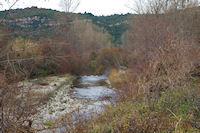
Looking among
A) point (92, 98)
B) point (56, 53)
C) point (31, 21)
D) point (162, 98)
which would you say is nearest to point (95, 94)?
point (92, 98)

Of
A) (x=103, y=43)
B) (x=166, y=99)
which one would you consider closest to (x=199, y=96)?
(x=166, y=99)

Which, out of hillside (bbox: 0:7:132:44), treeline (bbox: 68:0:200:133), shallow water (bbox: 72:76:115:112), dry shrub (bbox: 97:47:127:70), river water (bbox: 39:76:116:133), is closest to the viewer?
treeline (bbox: 68:0:200:133)

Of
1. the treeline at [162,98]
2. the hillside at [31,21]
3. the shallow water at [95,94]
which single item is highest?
the hillside at [31,21]

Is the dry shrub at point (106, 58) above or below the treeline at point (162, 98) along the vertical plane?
below

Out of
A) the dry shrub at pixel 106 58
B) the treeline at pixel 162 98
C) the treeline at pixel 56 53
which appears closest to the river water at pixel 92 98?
the treeline at pixel 162 98

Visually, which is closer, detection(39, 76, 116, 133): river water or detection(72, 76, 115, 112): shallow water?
detection(39, 76, 116, 133): river water

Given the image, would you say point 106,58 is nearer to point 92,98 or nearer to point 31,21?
point 92,98

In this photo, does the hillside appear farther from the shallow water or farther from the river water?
the shallow water

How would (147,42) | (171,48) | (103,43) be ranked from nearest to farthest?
(171,48) → (147,42) → (103,43)

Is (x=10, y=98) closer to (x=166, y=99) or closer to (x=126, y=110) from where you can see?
(x=126, y=110)

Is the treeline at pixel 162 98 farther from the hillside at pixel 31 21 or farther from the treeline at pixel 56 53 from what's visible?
the hillside at pixel 31 21

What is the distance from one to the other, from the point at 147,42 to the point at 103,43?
109 feet

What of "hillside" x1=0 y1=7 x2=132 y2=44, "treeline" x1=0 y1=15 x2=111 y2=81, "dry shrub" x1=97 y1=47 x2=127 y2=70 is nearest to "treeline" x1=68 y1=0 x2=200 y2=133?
"treeline" x1=0 y1=15 x2=111 y2=81

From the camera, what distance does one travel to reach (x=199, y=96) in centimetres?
495
